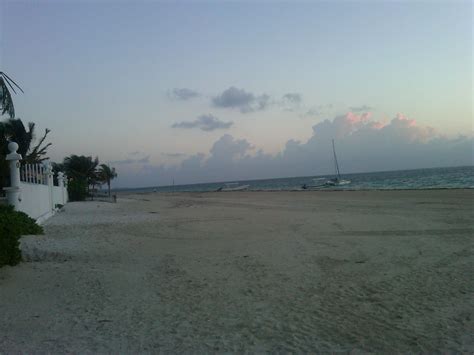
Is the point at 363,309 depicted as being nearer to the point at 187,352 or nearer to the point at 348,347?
the point at 348,347

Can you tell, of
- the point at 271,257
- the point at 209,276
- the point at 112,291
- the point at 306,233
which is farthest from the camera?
the point at 306,233

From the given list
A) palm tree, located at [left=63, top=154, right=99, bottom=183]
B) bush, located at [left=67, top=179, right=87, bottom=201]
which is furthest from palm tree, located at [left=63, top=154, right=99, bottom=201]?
bush, located at [left=67, top=179, right=87, bottom=201]

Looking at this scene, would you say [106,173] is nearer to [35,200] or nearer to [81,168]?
[81,168]

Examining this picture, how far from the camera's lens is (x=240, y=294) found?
6086 millimetres

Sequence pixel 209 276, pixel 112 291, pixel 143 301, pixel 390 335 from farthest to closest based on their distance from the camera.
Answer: pixel 209 276
pixel 112 291
pixel 143 301
pixel 390 335

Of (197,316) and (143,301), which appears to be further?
(143,301)

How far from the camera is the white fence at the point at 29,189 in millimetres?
10766

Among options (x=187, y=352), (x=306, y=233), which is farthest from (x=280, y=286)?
(x=306, y=233)

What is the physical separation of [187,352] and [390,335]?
2.28 m

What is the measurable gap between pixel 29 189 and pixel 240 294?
30.4ft

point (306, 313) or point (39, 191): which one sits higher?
point (39, 191)

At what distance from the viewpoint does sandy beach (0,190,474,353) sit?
4.39 meters

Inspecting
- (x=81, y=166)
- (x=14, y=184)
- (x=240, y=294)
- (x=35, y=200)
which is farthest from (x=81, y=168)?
(x=240, y=294)

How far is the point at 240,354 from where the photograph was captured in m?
4.05
